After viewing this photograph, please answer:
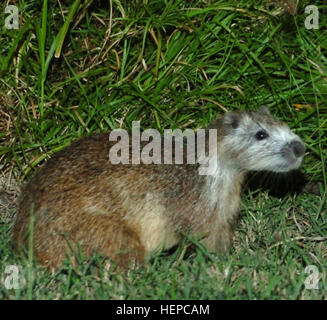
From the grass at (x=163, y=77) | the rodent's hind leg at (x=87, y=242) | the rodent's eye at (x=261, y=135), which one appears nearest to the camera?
the rodent's hind leg at (x=87, y=242)

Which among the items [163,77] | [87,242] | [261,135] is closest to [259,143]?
[261,135]

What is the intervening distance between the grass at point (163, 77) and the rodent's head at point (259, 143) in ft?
2.56

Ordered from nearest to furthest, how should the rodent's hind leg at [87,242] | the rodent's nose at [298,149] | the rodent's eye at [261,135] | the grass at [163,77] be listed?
the rodent's hind leg at [87,242], the rodent's nose at [298,149], the rodent's eye at [261,135], the grass at [163,77]

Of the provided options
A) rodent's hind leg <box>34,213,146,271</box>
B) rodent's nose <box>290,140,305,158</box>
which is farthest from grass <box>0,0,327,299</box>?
rodent's hind leg <box>34,213,146,271</box>

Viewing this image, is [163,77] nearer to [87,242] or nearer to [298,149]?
[298,149]

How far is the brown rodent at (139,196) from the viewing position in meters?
4.50

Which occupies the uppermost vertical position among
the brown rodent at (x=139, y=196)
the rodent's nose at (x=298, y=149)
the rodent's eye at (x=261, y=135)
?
the rodent's eye at (x=261, y=135)

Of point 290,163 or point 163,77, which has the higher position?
point 163,77

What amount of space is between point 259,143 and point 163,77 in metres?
1.29

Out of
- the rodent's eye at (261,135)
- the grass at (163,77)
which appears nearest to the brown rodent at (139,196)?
the rodent's eye at (261,135)

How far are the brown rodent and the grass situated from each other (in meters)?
0.68

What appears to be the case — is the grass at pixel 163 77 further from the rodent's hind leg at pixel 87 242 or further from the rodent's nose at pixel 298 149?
the rodent's hind leg at pixel 87 242

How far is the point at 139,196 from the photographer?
469 centimetres
